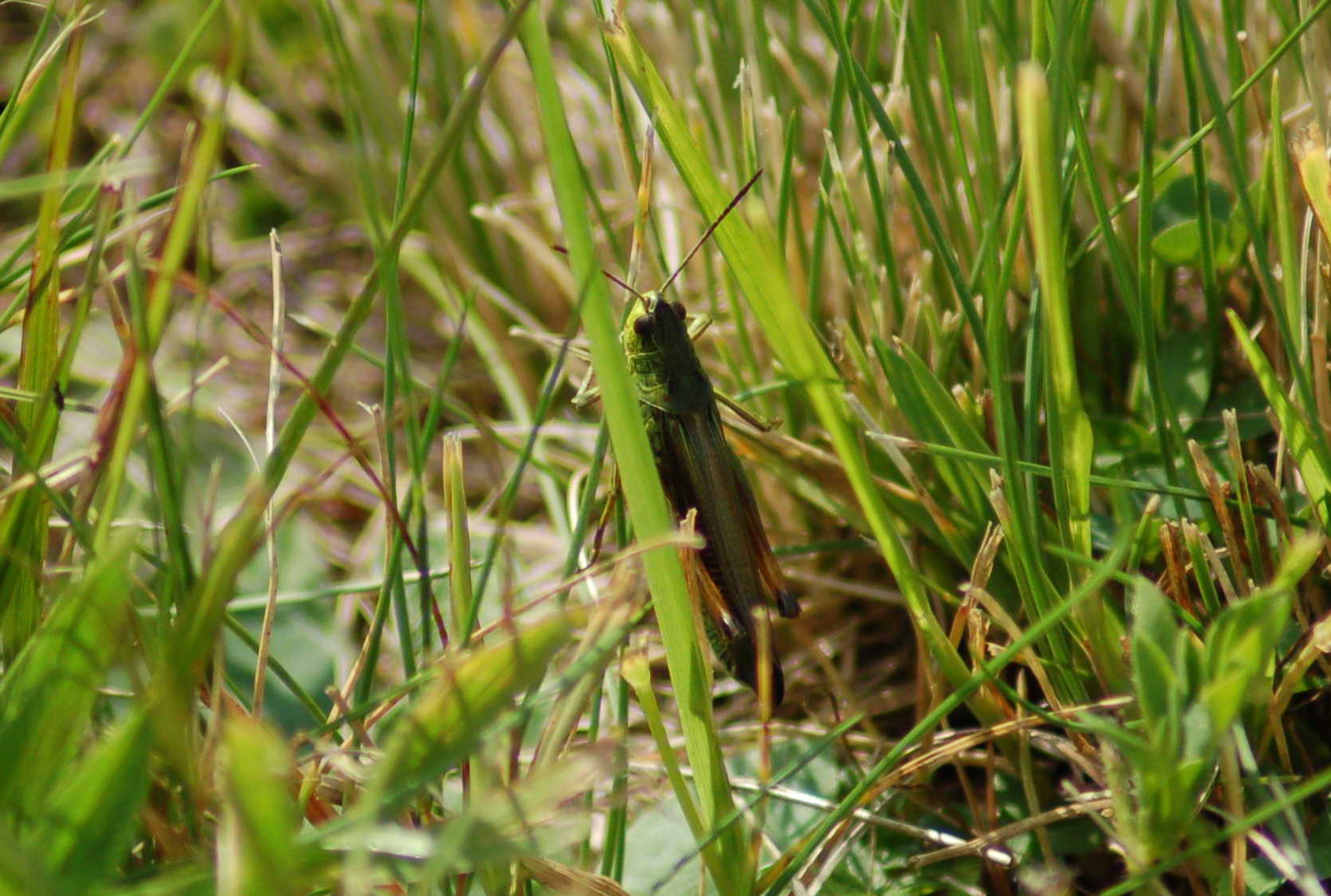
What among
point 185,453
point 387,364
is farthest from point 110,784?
point 387,364

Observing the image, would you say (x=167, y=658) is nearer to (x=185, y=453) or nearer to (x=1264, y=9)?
(x=185, y=453)

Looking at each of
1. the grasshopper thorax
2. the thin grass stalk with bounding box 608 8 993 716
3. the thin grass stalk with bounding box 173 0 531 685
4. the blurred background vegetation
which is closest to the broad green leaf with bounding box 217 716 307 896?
the blurred background vegetation

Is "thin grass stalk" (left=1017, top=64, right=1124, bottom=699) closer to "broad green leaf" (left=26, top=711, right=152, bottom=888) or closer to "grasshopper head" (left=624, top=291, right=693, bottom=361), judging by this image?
"grasshopper head" (left=624, top=291, right=693, bottom=361)

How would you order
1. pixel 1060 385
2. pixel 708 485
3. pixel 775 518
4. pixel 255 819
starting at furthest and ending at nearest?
pixel 775 518
pixel 708 485
pixel 1060 385
pixel 255 819

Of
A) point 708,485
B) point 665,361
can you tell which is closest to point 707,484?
point 708,485

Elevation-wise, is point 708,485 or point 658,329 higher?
point 658,329

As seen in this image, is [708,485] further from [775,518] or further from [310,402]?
[310,402]
